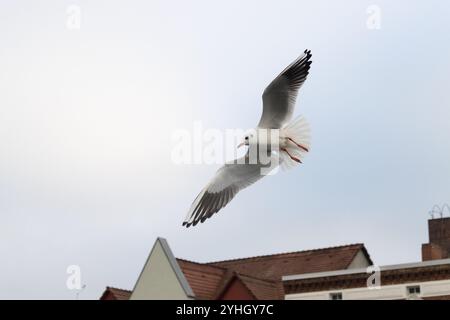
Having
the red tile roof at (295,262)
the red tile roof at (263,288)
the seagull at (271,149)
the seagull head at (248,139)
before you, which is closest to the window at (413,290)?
the red tile roof at (295,262)

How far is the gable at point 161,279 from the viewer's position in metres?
30.0

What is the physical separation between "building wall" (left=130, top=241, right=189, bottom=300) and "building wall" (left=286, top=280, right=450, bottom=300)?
3.58 metres

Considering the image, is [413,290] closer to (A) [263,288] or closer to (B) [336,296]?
(B) [336,296]

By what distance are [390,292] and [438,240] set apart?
18.5ft

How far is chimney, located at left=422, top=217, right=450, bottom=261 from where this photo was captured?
103 feet

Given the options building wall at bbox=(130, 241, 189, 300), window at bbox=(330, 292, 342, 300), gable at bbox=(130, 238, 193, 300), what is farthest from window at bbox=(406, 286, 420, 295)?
building wall at bbox=(130, 241, 189, 300)

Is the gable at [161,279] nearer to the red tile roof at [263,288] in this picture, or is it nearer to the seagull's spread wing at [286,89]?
the red tile roof at [263,288]

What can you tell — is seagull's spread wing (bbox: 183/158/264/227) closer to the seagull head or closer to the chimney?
the seagull head

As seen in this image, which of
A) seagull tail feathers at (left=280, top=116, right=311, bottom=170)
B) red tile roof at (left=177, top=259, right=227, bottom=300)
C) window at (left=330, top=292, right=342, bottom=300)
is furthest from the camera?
red tile roof at (left=177, top=259, right=227, bottom=300)

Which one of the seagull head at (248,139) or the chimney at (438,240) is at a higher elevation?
the seagull head at (248,139)

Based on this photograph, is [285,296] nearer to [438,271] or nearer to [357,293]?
[357,293]

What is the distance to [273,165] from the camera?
9727 millimetres
